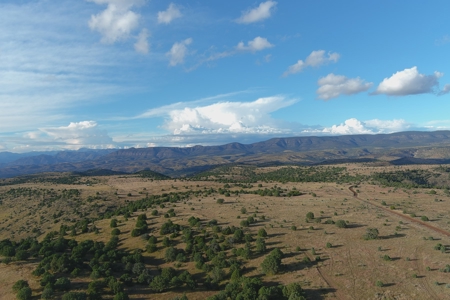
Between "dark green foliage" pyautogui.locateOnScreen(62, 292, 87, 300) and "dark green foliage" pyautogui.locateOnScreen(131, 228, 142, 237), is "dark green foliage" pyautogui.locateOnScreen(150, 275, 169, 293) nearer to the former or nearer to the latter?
"dark green foliage" pyautogui.locateOnScreen(62, 292, 87, 300)

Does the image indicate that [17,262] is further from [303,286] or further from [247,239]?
[303,286]

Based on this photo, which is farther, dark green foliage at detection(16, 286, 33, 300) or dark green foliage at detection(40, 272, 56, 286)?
dark green foliage at detection(40, 272, 56, 286)

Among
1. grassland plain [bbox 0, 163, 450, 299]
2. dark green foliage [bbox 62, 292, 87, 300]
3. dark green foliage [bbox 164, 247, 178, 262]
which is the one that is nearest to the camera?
dark green foliage [bbox 62, 292, 87, 300]

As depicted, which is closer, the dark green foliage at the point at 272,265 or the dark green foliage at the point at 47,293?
the dark green foliage at the point at 47,293

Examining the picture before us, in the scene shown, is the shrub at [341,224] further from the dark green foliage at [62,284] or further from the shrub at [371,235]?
the dark green foliage at [62,284]

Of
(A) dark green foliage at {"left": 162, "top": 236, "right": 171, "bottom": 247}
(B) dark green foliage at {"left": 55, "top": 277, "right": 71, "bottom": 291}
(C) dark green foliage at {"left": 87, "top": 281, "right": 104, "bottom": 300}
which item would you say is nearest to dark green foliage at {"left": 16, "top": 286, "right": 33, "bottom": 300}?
(B) dark green foliage at {"left": 55, "top": 277, "right": 71, "bottom": 291}

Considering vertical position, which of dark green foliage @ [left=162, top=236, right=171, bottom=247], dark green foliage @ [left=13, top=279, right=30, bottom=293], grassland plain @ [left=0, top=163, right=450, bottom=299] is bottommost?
grassland plain @ [left=0, top=163, right=450, bottom=299]

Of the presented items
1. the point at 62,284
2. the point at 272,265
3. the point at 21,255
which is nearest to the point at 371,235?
the point at 272,265

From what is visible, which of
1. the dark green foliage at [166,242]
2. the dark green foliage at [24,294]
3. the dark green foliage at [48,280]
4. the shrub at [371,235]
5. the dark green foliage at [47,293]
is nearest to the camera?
the dark green foliage at [47,293]

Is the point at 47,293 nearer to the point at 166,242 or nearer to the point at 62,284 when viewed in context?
the point at 62,284

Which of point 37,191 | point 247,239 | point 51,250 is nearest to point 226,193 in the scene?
point 247,239

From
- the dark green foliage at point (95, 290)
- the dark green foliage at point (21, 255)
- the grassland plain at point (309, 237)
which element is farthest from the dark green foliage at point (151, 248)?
the dark green foliage at point (21, 255)
